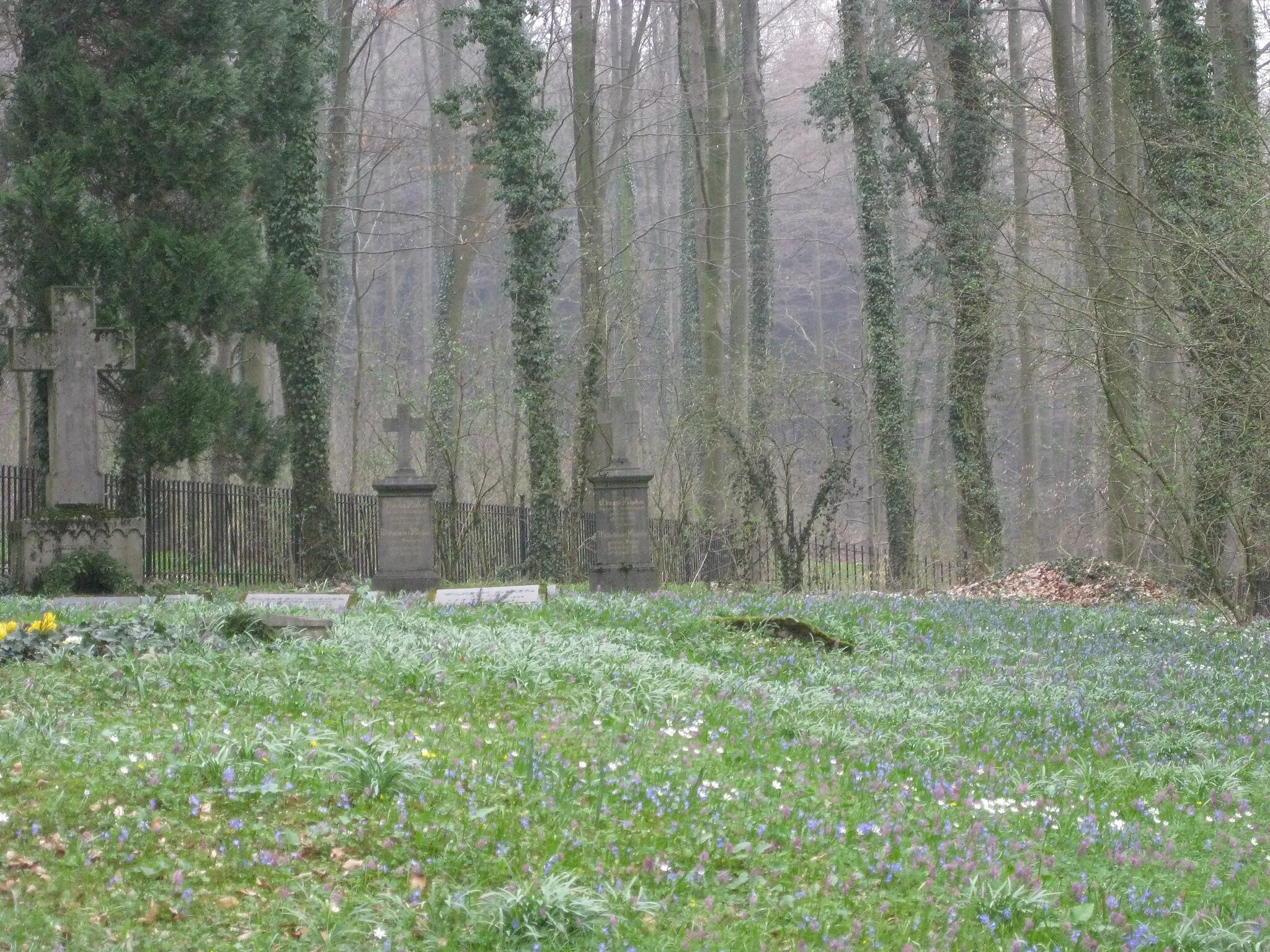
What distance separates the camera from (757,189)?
102 feet

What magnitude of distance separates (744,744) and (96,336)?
36.7 feet

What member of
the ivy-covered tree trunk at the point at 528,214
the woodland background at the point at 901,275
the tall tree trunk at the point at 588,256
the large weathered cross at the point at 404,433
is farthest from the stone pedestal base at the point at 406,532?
the tall tree trunk at the point at 588,256

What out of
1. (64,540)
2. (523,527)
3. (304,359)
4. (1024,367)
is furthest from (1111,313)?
(523,527)

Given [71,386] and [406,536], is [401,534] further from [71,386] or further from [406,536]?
[71,386]

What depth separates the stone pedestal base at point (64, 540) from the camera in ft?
47.1

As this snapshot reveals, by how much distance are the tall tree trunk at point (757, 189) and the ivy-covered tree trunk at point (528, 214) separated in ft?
17.8

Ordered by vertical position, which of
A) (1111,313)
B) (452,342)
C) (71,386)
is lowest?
(71,386)

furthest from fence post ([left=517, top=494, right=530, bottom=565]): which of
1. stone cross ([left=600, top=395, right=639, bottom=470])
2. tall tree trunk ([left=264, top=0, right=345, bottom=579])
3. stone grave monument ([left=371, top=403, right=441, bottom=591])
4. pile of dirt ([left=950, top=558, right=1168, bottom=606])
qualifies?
pile of dirt ([left=950, top=558, right=1168, bottom=606])

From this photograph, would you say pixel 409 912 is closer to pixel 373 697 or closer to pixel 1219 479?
pixel 373 697

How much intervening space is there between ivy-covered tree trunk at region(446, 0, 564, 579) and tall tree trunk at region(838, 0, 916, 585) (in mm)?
5644

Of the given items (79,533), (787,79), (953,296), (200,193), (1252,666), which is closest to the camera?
(1252,666)

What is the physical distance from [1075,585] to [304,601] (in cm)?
1117

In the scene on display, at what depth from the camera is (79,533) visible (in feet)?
47.7

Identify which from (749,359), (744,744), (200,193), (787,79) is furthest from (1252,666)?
(787,79)
